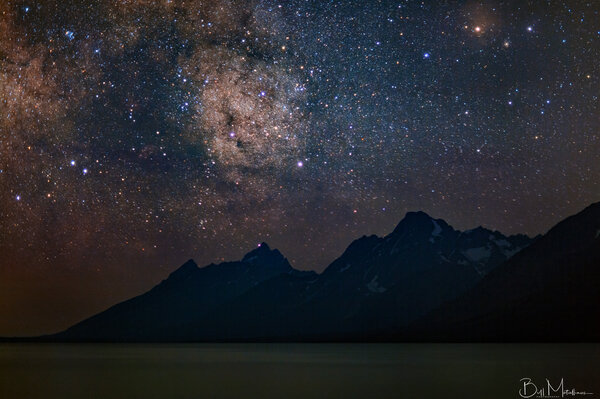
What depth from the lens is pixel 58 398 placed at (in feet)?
127

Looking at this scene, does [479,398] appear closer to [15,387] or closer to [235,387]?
[235,387]

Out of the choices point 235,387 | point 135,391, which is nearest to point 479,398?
point 235,387

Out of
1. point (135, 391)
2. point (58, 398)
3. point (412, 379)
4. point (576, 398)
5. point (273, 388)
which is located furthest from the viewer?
point (412, 379)

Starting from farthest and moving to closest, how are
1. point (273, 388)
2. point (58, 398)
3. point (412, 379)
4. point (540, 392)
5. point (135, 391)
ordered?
point (412, 379)
point (273, 388)
point (135, 391)
point (58, 398)
point (540, 392)

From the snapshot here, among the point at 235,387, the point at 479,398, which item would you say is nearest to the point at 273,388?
the point at 235,387

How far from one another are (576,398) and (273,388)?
23618mm

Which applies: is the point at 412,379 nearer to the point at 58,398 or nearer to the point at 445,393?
the point at 445,393

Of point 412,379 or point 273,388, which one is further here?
point 412,379

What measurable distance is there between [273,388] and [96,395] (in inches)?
547

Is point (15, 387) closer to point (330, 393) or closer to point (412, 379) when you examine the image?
point (330, 393)

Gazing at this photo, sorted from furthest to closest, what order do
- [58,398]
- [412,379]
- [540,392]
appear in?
[412,379] < [58,398] < [540,392]

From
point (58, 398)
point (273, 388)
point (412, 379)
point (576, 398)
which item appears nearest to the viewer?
point (576, 398)

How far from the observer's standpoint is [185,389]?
44.2m

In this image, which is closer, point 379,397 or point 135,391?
point 379,397
